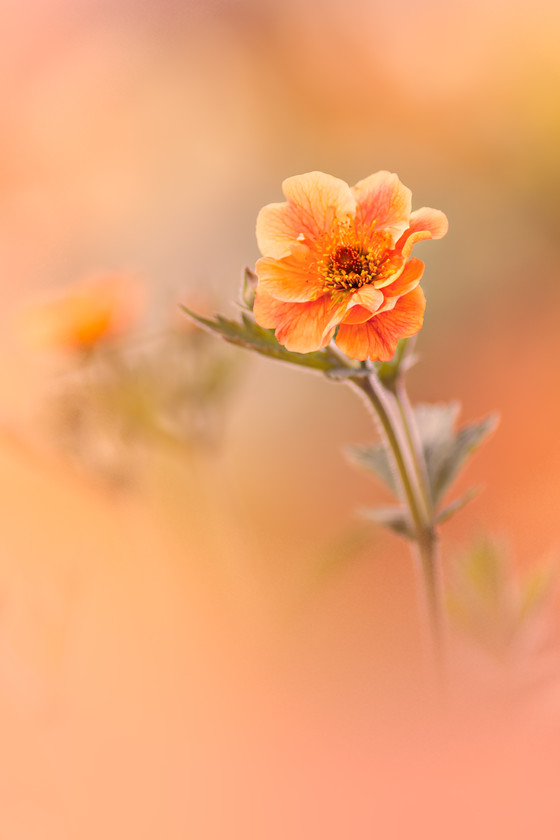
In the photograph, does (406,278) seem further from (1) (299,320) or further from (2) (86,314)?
(2) (86,314)

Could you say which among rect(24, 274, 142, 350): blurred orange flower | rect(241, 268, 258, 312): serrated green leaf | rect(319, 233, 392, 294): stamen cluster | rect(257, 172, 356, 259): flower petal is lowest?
rect(319, 233, 392, 294): stamen cluster

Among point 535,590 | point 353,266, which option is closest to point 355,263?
point 353,266

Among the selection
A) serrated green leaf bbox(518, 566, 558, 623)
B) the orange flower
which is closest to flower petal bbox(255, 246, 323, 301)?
the orange flower

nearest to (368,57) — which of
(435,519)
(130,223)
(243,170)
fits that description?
(243,170)

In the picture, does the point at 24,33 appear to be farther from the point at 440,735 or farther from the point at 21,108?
the point at 440,735

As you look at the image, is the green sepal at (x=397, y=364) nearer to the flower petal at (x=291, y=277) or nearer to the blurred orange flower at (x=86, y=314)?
the flower petal at (x=291, y=277)

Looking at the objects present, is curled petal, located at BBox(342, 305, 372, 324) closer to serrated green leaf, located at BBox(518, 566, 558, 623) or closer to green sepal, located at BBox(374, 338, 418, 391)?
green sepal, located at BBox(374, 338, 418, 391)
